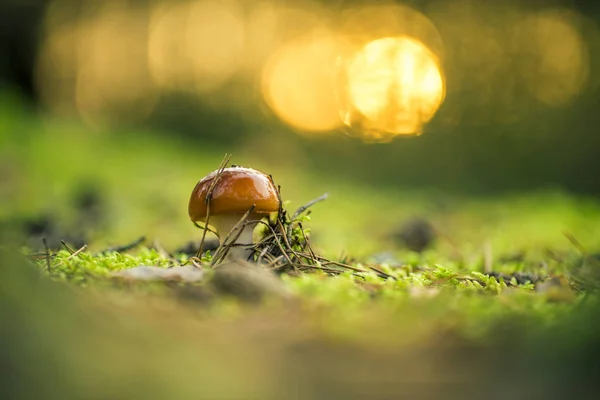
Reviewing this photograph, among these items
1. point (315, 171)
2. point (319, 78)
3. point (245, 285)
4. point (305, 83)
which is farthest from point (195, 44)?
point (245, 285)

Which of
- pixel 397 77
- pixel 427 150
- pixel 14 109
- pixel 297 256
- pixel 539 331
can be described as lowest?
pixel 539 331

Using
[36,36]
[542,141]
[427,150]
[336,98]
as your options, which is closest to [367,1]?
[336,98]

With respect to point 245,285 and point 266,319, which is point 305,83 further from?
point 266,319

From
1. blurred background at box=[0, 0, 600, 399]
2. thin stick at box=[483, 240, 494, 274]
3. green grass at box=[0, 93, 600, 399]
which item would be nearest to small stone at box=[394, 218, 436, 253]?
blurred background at box=[0, 0, 600, 399]

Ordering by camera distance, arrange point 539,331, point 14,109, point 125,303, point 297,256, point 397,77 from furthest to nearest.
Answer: point 397,77, point 14,109, point 297,256, point 125,303, point 539,331

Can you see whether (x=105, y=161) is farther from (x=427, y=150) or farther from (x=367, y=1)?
(x=367, y=1)

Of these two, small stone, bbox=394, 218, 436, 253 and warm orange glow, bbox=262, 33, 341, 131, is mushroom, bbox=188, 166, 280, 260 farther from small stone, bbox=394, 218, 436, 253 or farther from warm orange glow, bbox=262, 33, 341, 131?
warm orange glow, bbox=262, 33, 341, 131

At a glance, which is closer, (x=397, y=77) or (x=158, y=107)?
(x=397, y=77)
